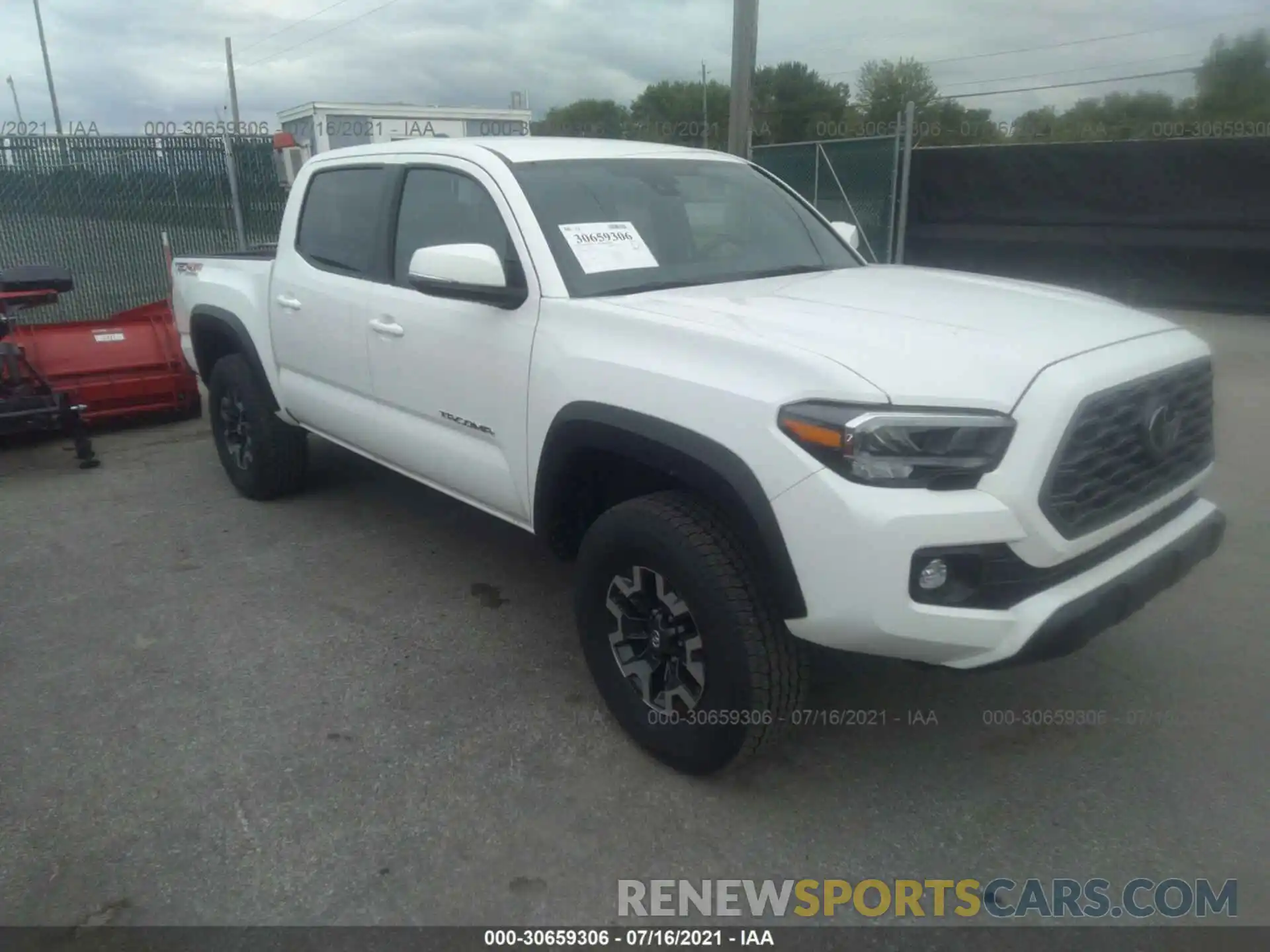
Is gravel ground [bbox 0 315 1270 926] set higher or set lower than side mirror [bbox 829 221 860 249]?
lower

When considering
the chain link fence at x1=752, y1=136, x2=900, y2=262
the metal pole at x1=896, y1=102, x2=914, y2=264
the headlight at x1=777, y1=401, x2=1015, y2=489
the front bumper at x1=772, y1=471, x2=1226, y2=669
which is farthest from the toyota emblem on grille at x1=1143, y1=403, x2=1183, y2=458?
the chain link fence at x1=752, y1=136, x2=900, y2=262

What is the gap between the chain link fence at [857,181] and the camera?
42.7ft

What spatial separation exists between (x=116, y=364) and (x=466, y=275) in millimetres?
5125

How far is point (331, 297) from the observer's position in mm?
4426

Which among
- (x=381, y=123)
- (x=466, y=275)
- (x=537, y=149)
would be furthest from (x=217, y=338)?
(x=381, y=123)

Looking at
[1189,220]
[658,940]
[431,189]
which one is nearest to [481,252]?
[431,189]

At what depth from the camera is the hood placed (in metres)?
2.49

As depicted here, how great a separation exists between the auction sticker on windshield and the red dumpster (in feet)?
14.3

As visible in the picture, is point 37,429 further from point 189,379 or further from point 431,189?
point 431,189

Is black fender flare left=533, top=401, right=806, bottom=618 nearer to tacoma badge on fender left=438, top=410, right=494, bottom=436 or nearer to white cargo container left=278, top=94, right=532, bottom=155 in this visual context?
tacoma badge on fender left=438, top=410, right=494, bottom=436

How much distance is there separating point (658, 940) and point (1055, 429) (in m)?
1.59
